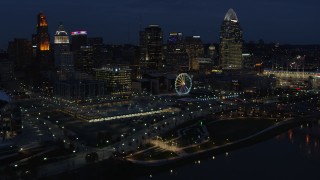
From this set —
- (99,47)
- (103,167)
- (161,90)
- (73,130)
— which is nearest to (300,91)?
(161,90)

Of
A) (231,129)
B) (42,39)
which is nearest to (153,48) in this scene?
(42,39)

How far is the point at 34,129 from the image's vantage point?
11.0 m

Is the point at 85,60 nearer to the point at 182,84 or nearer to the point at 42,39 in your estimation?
the point at 42,39

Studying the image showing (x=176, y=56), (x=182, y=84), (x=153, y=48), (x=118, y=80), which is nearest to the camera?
(x=182, y=84)

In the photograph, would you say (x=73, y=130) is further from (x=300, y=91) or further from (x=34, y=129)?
(x=300, y=91)

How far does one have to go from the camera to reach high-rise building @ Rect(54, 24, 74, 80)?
24.1m

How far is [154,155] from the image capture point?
8.80m

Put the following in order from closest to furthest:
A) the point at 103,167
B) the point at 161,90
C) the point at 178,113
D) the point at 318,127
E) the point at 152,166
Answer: the point at 103,167 < the point at 152,166 < the point at 318,127 < the point at 178,113 < the point at 161,90

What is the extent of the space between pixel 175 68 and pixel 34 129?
53.1ft

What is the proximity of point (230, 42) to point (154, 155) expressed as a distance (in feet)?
67.7

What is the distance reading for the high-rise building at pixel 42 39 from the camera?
28.3m

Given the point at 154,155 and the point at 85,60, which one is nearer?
the point at 154,155

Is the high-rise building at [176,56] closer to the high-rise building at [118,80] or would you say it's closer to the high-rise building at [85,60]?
the high-rise building at [85,60]

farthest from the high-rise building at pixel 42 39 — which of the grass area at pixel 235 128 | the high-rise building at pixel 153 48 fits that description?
the grass area at pixel 235 128
